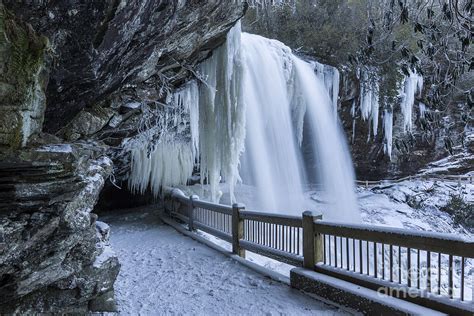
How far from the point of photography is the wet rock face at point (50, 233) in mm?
3254

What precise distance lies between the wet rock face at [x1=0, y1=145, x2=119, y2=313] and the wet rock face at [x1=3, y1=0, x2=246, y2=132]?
87 centimetres

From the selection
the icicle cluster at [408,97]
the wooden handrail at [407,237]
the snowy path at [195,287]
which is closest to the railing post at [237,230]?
the snowy path at [195,287]

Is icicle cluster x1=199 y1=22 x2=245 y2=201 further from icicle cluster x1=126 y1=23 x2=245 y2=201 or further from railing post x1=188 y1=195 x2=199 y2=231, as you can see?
railing post x1=188 y1=195 x2=199 y2=231

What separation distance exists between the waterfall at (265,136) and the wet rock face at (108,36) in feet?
8.14

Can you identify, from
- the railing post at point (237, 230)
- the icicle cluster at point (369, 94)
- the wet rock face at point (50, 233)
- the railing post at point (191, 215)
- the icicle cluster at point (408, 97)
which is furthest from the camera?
the icicle cluster at point (408, 97)

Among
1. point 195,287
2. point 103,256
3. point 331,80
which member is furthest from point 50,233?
point 331,80

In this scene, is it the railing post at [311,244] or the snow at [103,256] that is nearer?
the snow at [103,256]

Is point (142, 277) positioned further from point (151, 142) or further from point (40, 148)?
point (151, 142)

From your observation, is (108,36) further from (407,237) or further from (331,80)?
(331,80)

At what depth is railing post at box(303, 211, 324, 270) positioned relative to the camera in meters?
5.41

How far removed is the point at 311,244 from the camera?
5.45m

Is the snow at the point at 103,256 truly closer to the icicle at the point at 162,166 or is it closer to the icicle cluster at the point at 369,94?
the icicle at the point at 162,166

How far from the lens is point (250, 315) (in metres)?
4.63

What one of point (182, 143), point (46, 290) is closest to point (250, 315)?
point (46, 290)
